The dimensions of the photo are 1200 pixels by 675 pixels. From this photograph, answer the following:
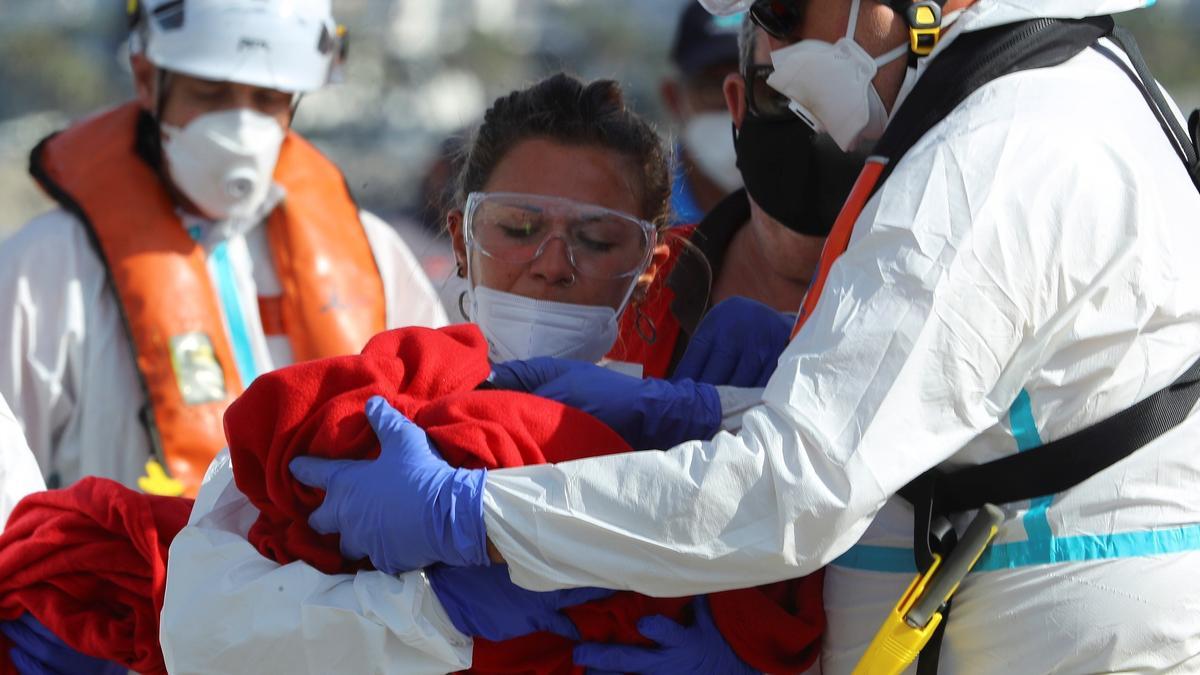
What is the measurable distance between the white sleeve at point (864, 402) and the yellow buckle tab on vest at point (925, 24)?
262 millimetres

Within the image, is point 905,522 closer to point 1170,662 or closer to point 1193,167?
point 1170,662

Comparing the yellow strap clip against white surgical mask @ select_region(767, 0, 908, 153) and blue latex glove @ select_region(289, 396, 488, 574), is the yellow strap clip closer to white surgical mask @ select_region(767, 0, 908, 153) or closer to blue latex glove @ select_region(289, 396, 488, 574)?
blue latex glove @ select_region(289, 396, 488, 574)

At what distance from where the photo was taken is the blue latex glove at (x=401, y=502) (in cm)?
216

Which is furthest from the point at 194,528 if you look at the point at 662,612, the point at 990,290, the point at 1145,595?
the point at 1145,595

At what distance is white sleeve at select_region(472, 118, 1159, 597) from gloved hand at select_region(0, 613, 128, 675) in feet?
2.77

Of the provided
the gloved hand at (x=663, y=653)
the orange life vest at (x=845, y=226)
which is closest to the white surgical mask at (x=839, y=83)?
the orange life vest at (x=845, y=226)

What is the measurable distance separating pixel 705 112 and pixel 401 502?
4.31 m

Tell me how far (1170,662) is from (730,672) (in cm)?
63

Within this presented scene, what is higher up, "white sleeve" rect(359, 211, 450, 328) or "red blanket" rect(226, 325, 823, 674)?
"red blanket" rect(226, 325, 823, 674)

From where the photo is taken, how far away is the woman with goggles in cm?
226

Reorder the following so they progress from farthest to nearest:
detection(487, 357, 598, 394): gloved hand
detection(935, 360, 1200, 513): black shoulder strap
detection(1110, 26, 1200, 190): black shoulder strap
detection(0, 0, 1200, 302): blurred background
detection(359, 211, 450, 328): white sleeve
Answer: detection(0, 0, 1200, 302): blurred background, detection(359, 211, 450, 328): white sleeve, detection(487, 357, 598, 394): gloved hand, detection(1110, 26, 1200, 190): black shoulder strap, detection(935, 360, 1200, 513): black shoulder strap

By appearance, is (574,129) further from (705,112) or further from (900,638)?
(705,112)

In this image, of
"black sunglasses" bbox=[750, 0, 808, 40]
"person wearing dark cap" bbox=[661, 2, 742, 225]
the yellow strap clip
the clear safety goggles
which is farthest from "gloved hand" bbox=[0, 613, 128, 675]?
"person wearing dark cap" bbox=[661, 2, 742, 225]

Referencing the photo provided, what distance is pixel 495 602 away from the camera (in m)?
2.27
